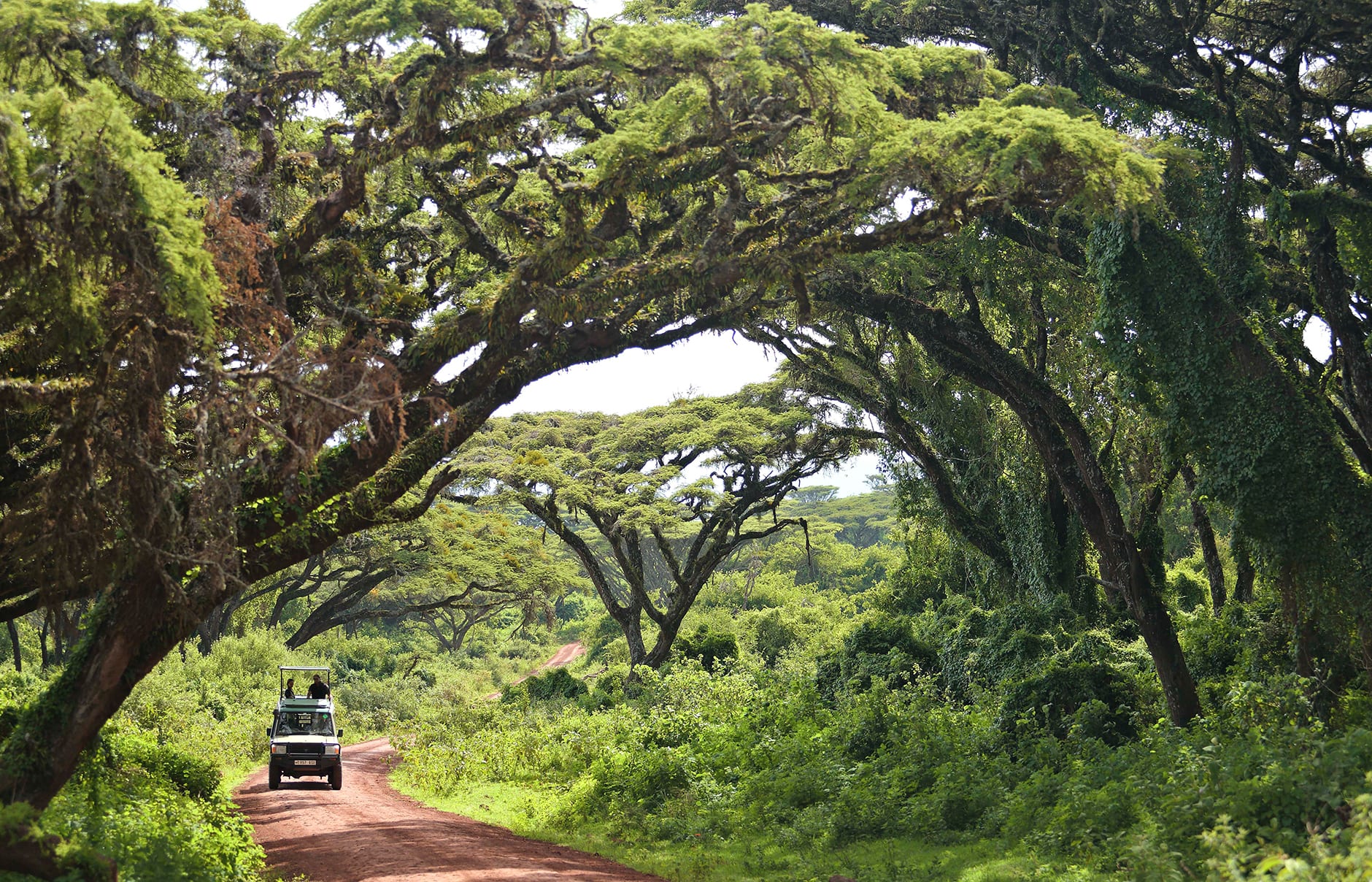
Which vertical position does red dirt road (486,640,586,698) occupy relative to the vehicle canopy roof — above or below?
below

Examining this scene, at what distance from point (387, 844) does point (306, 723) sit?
6.21 m

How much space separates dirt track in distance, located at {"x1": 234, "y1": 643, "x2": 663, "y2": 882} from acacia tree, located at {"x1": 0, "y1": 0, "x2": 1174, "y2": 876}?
339 cm

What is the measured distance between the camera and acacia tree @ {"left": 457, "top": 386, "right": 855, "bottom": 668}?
982 inches

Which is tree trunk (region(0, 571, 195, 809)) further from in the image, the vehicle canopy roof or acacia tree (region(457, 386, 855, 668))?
acacia tree (region(457, 386, 855, 668))

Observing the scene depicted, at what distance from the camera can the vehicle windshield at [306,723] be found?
17516 mm

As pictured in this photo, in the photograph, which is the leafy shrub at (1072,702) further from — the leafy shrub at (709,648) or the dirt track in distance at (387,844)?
the leafy shrub at (709,648)

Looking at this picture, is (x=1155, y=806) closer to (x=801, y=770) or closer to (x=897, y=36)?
(x=801, y=770)

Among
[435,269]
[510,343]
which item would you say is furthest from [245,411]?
[435,269]

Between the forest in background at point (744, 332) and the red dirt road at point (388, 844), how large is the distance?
2.89 ft

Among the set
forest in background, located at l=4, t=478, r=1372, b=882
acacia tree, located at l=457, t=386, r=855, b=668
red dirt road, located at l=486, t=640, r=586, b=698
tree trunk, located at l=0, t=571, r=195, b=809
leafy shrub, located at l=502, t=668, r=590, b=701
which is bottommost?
red dirt road, located at l=486, t=640, r=586, b=698

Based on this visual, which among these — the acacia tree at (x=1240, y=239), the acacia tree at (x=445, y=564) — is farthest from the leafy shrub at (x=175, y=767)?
the acacia tree at (x=445, y=564)

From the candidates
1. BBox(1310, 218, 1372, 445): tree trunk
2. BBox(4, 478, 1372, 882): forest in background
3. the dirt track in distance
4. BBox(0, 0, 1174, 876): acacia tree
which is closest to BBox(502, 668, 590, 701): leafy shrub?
BBox(4, 478, 1372, 882): forest in background

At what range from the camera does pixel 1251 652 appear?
13.9m

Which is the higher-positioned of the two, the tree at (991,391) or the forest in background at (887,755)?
the tree at (991,391)
